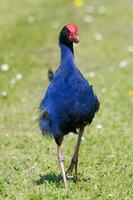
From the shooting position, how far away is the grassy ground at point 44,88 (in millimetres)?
9297

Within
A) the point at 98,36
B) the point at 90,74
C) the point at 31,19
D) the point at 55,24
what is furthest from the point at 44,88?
the point at 31,19

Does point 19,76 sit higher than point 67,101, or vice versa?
point 67,101

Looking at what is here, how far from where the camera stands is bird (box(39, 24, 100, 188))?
865cm

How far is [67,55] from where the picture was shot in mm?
8859

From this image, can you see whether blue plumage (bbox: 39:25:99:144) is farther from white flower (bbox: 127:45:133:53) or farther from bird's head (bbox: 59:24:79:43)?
white flower (bbox: 127:45:133:53)

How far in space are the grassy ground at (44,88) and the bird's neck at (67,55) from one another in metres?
1.66

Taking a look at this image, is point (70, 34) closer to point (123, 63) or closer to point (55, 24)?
point (123, 63)

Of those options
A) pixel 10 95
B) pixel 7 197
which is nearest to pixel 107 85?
pixel 10 95

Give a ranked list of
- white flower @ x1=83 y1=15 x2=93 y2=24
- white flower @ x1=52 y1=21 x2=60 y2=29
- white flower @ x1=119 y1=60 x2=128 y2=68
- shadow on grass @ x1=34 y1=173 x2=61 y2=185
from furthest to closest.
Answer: white flower @ x1=83 y1=15 x2=93 y2=24 < white flower @ x1=52 y1=21 x2=60 y2=29 < white flower @ x1=119 y1=60 x2=128 y2=68 < shadow on grass @ x1=34 y1=173 x2=61 y2=185

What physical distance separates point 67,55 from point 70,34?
0.31 m

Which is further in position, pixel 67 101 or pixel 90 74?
pixel 90 74

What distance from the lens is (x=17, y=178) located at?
955 cm

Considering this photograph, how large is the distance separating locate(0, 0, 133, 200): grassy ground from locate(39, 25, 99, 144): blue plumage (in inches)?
33.8

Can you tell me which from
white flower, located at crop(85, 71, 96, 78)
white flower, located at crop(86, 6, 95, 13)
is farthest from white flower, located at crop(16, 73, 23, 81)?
white flower, located at crop(86, 6, 95, 13)
